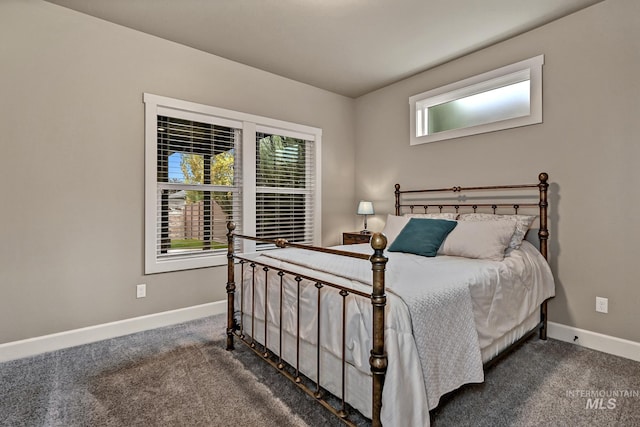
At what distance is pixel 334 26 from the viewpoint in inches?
108

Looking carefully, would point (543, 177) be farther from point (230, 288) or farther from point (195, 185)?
point (195, 185)

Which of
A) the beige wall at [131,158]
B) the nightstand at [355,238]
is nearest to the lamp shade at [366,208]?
the nightstand at [355,238]

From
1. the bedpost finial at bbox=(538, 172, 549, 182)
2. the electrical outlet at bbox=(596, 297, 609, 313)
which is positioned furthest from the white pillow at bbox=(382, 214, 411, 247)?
the electrical outlet at bbox=(596, 297, 609, 313)

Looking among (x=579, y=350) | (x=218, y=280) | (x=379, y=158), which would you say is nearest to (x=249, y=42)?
(x=379, y=158)

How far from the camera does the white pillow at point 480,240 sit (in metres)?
2.41

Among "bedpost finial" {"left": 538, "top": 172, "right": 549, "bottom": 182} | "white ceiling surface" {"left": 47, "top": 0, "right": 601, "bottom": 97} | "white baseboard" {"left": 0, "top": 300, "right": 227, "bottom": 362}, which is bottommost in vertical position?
"white baseboard" {"left": 0, "top": 300, "right": 227, "bottom": 362}

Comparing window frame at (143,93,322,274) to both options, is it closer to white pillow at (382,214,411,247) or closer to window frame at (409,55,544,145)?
white pillow at (382,214,411,247)

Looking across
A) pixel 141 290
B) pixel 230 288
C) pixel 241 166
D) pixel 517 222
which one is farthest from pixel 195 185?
pixel 517 222

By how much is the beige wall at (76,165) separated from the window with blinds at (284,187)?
2.99 ft

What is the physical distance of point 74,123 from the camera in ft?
8.42

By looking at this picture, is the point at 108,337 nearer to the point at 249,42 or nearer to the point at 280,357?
the point at 280,357

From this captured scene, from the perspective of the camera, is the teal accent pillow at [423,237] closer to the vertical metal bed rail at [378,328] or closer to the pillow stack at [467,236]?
the pillow stack at [467,236]

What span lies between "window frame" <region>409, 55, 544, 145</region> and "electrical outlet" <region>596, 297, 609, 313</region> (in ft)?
4.99

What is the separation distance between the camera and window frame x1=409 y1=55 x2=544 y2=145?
280 cm
